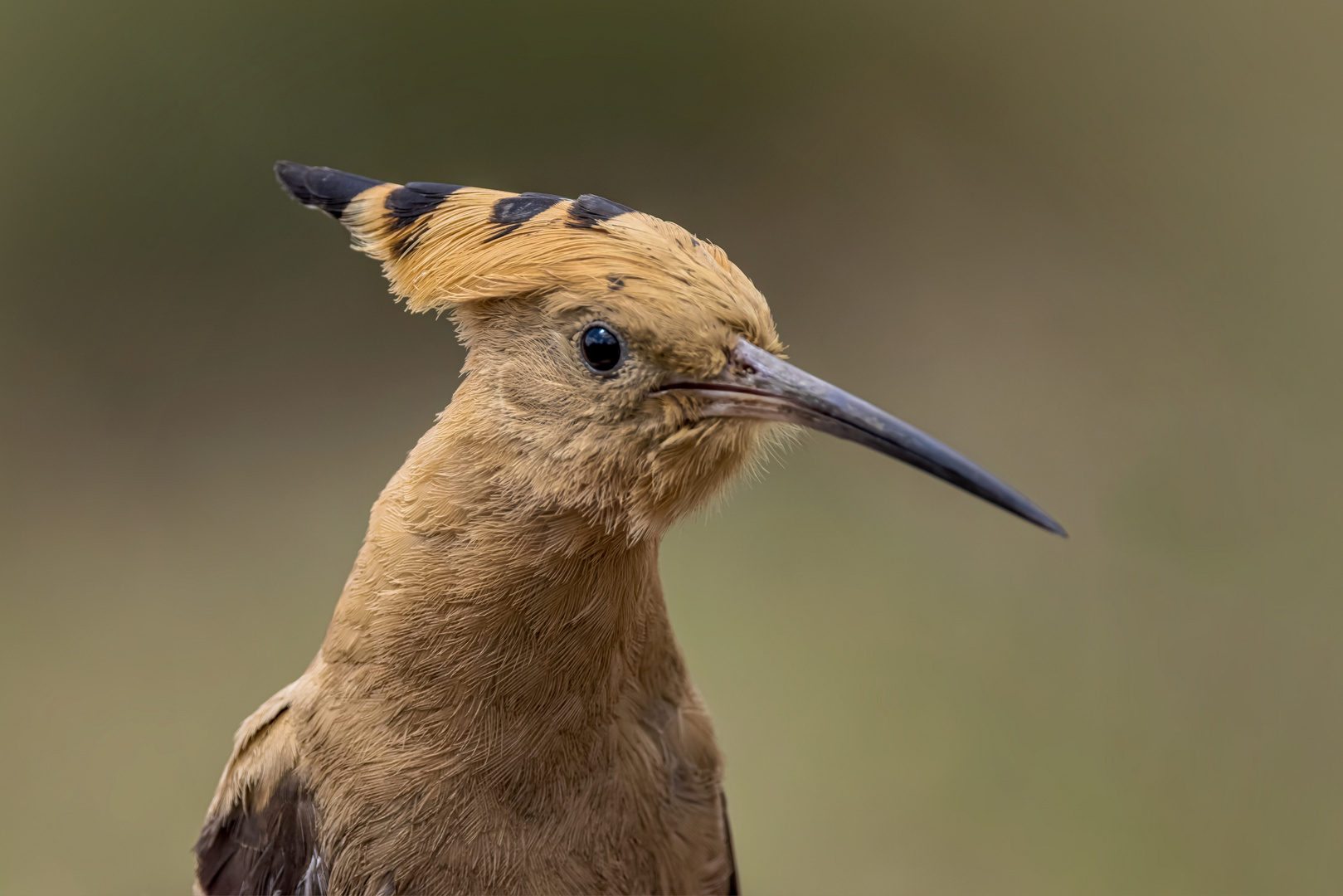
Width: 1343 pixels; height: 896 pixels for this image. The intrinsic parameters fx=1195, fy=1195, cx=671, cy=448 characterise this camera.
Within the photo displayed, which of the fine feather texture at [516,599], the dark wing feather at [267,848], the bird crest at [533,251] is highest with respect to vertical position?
the bird crest at [533,251]

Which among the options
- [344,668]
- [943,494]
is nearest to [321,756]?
[344,668]

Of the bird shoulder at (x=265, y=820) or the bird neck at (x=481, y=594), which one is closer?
the bird neck at (x=481, y=594)

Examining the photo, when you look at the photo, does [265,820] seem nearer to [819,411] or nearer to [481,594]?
[481,594]

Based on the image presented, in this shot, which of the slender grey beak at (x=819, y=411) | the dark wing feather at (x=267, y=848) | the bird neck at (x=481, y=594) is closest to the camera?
the slender grey beak at (x=819, y=411)

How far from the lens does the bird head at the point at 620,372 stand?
1265 mm

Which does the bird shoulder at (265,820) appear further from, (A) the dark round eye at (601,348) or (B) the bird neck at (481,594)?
(A) the dark round eye at (601,348)

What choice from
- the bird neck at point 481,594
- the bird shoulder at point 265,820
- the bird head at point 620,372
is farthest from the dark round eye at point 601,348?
the bird shoulder at point 265,820

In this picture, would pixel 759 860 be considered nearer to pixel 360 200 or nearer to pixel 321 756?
pixel 321 756

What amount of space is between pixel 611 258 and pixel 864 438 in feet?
1.09

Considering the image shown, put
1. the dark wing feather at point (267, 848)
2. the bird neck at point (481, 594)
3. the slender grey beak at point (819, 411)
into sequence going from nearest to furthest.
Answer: the slender grey beak at point (819, 411) < the bird neck at point (481, 594) < the dark wing feather at point (267, 848)

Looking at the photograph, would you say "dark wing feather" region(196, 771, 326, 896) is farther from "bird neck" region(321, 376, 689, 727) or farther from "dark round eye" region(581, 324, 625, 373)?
"dark round eye" region(581, 324, 625, 373)

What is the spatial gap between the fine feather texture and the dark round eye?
12 mm

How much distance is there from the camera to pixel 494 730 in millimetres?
1474

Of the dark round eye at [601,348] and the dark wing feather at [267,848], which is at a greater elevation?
the dark round eye at [601,348]
